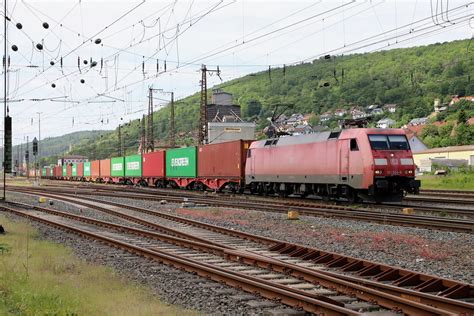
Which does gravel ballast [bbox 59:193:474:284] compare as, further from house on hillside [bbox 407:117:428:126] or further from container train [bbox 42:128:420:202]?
house on hillside [bbox 407:117:428:126]

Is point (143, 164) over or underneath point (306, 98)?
underneath

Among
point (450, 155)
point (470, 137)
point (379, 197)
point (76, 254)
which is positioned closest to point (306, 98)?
point (450, 155)

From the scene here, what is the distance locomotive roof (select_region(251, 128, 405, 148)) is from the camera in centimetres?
2466

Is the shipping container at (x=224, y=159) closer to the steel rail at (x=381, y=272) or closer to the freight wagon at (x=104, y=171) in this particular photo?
the steel rail at (x=381, y=272)

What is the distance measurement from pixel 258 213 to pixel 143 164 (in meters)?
34.3

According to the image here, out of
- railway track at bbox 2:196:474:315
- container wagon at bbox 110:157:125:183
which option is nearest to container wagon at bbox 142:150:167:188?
container wagon at bbox 110:157:125:183

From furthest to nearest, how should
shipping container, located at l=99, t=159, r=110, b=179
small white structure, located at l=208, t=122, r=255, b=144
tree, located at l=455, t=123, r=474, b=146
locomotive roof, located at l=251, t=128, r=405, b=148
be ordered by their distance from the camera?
tree, located at l=455, t=123, r=474, b=146 < small white structure, located at l=208, t=122, r=255, b=144 < shipping container, located at l=99, t=159, r=110, b=179 < locomotive roof, located at l=251, t=128, r=405, b=148

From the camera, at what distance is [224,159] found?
38000 mm

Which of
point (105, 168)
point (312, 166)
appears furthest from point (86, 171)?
point (312, 166)

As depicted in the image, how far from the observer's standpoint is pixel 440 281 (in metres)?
9.15

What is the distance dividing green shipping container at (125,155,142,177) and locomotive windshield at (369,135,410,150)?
35.7 metres

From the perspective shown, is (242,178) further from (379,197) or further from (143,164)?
(143,164)

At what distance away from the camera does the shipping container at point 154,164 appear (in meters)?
50.5

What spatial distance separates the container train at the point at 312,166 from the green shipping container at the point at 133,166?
1045 cm
